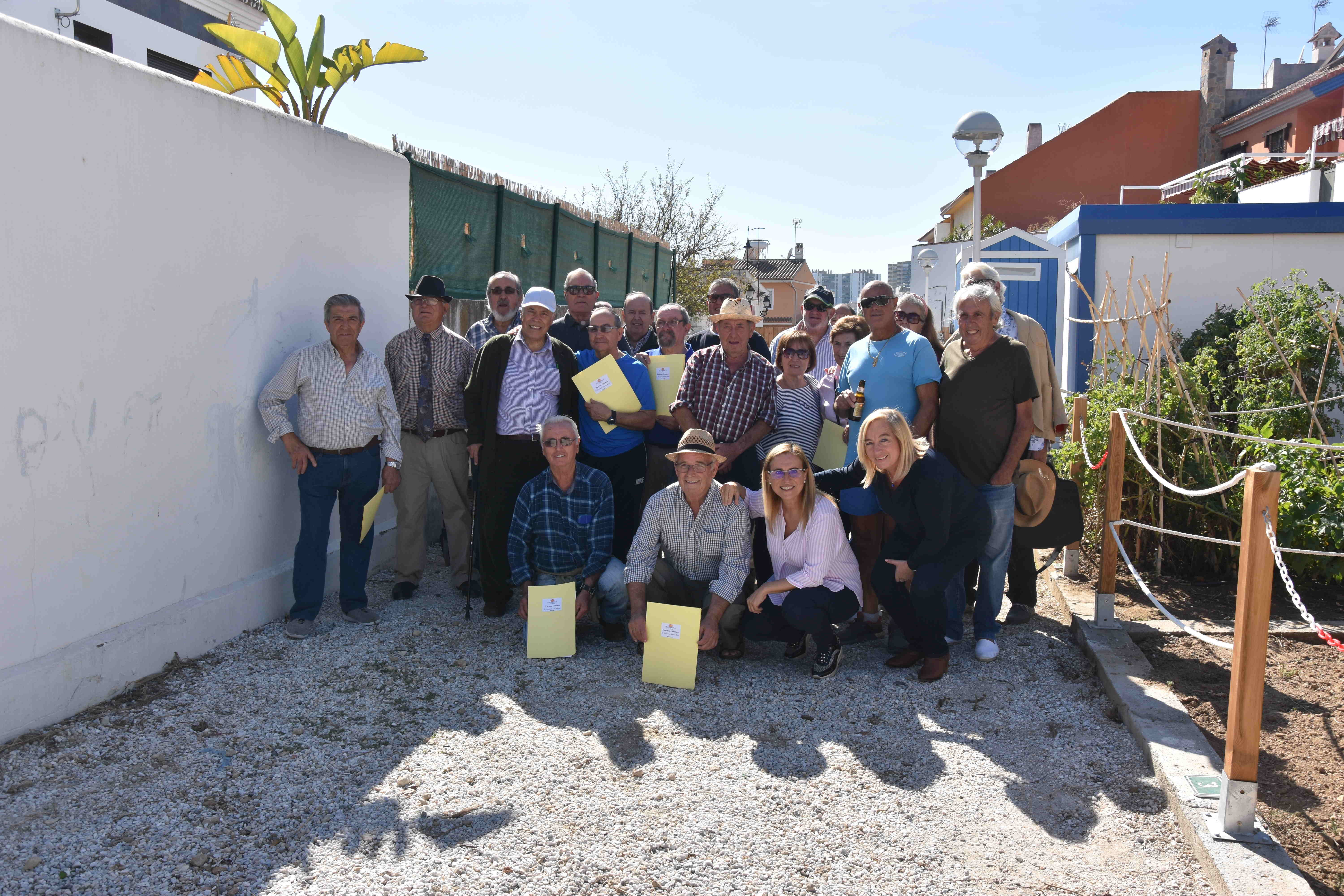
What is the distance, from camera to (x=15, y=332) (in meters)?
3.78

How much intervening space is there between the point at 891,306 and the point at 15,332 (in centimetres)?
414

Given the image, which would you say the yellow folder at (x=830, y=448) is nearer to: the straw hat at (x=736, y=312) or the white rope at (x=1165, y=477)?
the straw hat at (x=736, y=312)

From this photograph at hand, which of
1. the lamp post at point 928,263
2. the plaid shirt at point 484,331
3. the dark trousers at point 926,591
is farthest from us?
the lamp post at point 928,263

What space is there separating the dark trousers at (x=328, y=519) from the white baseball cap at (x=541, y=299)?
1.22 meters

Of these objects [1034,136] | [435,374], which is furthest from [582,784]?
[1034,136]

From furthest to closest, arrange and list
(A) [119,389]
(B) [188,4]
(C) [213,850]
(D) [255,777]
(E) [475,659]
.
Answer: (B) [188,4] < (E) [475,659] < (A) [119,389] < (D) [255,777] < (C) [213,850]

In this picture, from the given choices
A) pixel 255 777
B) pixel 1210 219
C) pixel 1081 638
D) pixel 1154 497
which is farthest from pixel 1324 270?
pixel 255 777

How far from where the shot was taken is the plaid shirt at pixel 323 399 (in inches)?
209

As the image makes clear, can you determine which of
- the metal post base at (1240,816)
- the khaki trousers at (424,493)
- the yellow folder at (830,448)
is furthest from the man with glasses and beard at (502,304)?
the metal post base at (1240,816)

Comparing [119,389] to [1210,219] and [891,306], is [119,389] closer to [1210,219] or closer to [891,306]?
[891,306]

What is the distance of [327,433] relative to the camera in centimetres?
532

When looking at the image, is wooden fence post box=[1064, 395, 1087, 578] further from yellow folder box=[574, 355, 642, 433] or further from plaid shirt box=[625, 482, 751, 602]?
yellow folder box=[574, 355, 642, 433]

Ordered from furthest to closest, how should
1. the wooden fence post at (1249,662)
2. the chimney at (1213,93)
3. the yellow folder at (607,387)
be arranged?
the chimney at (1213,93) < the yellow folder at (607,387) < the wooden fence post at (1249,662)

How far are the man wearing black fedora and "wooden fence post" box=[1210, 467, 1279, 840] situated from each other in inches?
164
